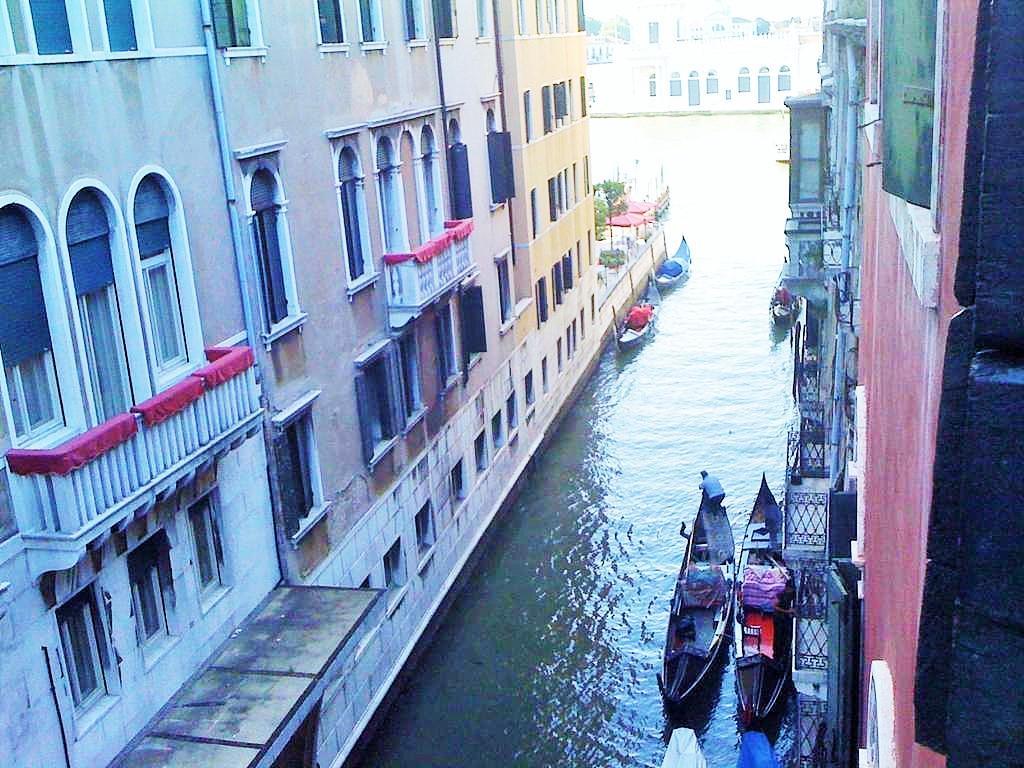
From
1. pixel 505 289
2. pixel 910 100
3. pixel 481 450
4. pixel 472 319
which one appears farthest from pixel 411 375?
pixel 910 100

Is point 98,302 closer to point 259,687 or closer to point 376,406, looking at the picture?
point 259,687

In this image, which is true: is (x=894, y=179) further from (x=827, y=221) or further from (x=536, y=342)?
(x=536, y=342)

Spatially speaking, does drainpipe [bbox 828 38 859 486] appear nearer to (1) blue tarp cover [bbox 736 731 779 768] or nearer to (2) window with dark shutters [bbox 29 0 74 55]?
(1) blue tarp cover [bbox 736 731 779 768]

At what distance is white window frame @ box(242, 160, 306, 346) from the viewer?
37.4ft

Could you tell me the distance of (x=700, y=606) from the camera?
16.7m

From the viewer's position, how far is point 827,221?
1673 centimetres

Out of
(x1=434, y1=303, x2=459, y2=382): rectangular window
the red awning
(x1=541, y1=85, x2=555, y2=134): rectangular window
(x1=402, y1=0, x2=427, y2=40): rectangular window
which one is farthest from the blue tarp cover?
(x1=541, y1=85, x2=555, y2=134): rectangular window

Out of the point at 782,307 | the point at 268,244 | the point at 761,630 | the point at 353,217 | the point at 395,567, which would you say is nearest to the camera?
the point at 268,244

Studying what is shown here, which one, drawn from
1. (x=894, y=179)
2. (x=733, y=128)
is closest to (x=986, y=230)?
(x=894, y=179)

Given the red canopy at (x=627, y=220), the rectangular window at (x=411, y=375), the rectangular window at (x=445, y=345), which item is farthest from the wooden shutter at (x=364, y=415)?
the red canopy at (x=627, y=220)

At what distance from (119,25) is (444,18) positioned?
878cm

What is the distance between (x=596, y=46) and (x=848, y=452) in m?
129

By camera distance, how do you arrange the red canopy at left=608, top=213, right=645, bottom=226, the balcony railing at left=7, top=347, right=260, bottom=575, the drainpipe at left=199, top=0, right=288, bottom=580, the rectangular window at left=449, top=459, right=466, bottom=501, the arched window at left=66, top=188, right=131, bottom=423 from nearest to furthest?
the balcony railing at left=7, top=347, right=260, bottom=575 → the arched window at left=66, top=188, right=131, bottom=423 → the drainpipe at left=199, top=0, right=288, bottom=580 → the rectangular window at left=449, top=459, right=466, bottom=501 → the red canopy at left=608, top=213, right=645, bottom=226

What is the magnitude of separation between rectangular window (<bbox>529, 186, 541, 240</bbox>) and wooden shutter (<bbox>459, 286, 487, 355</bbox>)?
17.1 feet
